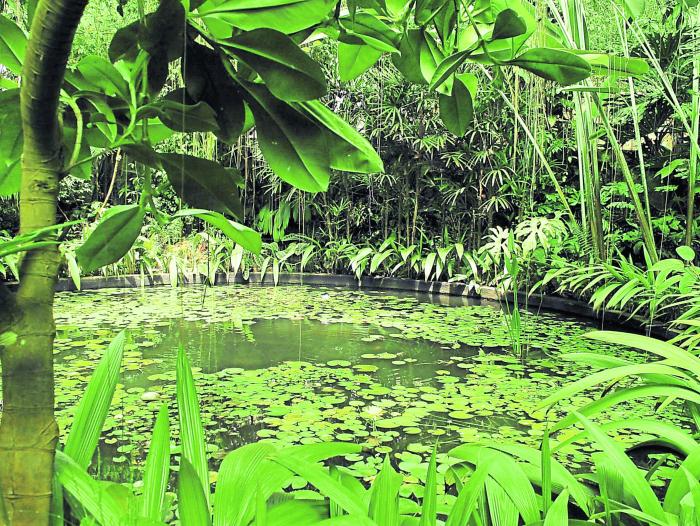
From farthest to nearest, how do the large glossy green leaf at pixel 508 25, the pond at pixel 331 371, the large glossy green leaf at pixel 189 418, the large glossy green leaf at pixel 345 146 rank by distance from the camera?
the pond at pixel 331 371 < the large glossy green leaf at pixel 189 418 < the large glossy green leaf at pixel 345 146 < the large glossy green leaf at pixel 508 25

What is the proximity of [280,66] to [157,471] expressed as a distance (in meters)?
0.50

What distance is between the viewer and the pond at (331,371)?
2.12 metres

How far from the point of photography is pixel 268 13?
51 centimetres

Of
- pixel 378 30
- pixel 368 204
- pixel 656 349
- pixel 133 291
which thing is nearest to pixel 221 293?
pixel 133 291

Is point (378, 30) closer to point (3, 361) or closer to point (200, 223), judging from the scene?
point (3, 361)

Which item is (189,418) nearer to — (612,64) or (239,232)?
(239,232)

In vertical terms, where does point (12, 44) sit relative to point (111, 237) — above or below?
above

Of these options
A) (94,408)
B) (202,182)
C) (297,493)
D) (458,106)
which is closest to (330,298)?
(297,493)

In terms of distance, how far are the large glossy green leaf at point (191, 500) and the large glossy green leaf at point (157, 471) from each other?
0.10 metres

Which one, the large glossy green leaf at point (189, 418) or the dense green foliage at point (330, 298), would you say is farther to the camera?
the large glossy green leaf at point (189, 418)

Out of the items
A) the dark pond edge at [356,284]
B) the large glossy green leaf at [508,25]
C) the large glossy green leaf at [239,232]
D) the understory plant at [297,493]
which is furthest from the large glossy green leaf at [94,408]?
the dark pond edge at [356,284]

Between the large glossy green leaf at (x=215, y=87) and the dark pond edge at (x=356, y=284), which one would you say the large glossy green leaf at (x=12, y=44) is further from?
the dark pond edge at (x=356, y=284)

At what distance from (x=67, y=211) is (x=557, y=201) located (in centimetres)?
510

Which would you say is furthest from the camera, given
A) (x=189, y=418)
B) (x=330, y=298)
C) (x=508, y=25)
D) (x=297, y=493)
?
(x=330, y=298)
